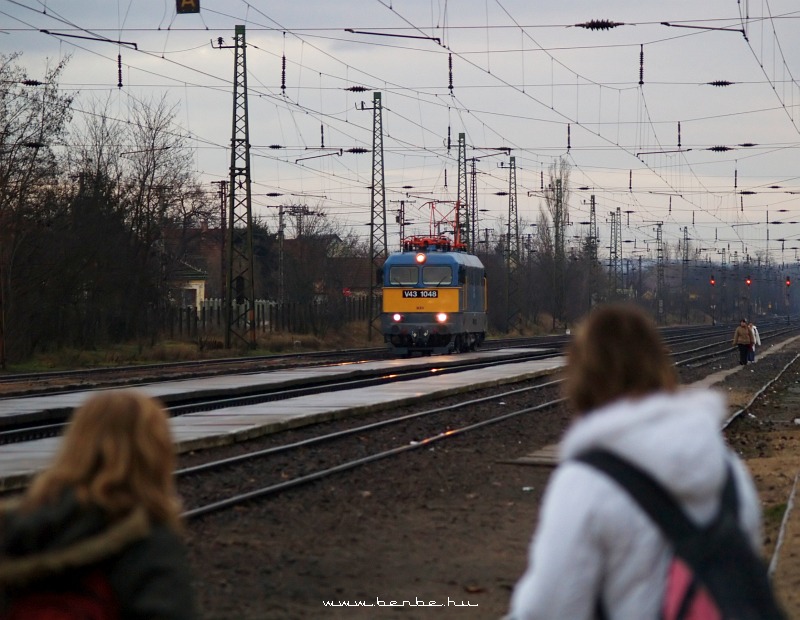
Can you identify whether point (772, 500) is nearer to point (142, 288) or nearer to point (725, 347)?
point (142, 288)

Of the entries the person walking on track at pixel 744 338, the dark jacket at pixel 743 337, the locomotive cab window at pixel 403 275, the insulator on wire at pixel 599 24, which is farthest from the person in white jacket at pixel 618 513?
the locomotive cab window at pixel 403 275

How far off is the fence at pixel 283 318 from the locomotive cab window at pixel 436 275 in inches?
368

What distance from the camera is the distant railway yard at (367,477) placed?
8453 mm

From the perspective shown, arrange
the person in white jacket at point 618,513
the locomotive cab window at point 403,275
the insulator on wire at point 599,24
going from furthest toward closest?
the locomotive cab window at point 403,275 < the insulator on wire at point 599,24 < the person in white jacket at point 618,513

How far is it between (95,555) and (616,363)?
1.32m

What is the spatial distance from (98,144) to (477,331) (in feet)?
51.2

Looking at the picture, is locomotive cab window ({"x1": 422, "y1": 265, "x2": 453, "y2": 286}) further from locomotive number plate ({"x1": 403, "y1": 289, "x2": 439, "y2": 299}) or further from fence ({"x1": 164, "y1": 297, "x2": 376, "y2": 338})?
fence ({"x1": 164, "y1": 297, "x2": 376, "y2": 338})

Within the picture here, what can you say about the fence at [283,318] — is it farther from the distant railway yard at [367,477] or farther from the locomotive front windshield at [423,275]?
the distant railway yard at [367,477]

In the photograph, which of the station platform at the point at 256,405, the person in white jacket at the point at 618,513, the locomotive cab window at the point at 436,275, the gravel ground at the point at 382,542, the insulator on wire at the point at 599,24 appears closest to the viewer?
Result: the person in white jacket at the point at 618,513

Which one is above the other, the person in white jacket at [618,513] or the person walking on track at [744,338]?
the person in white jacket at [618,513]

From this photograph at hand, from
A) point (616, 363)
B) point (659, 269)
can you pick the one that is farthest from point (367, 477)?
point (659, 269)

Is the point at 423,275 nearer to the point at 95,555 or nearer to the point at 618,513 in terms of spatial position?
the point at 95,555

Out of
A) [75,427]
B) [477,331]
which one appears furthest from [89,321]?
[75,427]

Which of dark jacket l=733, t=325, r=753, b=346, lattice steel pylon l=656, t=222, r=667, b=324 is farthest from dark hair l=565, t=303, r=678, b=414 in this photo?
lattice steel pylon l=656, t=222, r=667, b=324
